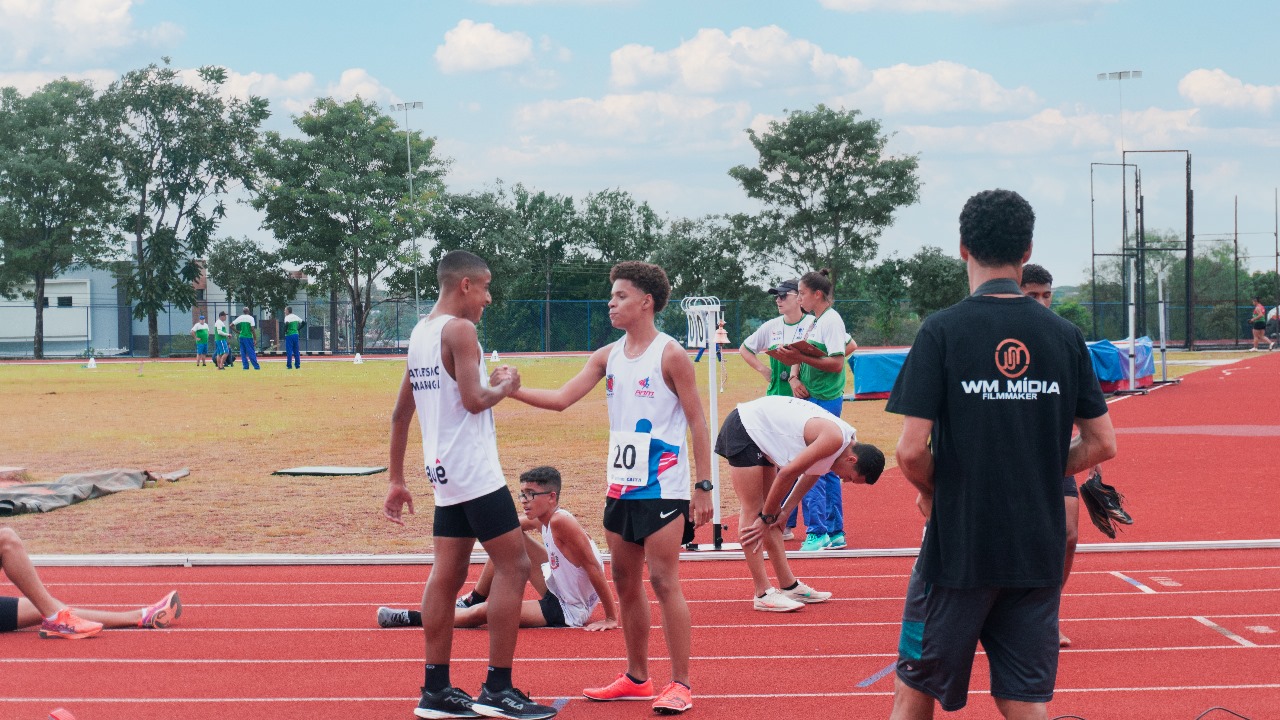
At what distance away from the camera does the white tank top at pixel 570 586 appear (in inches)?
257

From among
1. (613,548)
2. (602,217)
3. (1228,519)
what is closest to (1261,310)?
(602,217)

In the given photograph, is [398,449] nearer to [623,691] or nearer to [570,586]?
[623,691]

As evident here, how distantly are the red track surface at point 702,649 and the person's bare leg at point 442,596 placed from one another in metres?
0.46

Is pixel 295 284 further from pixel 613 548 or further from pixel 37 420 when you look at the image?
pixel 613 548

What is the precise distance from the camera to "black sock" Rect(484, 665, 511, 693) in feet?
16.0

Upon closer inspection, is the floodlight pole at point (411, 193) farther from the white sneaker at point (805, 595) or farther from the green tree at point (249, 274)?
the white sneaker at point (805, 595)

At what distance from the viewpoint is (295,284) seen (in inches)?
2167

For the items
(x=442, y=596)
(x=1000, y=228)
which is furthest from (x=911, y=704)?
(x=442, y=596)

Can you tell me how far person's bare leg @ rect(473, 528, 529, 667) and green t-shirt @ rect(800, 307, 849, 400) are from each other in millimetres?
3899

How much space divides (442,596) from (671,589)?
0.92m

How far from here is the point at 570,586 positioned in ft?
21.5

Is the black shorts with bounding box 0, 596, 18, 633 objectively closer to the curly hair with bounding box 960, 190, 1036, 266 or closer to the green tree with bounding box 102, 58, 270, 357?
the curly hair with bounding box 960, 190, 1036, 266

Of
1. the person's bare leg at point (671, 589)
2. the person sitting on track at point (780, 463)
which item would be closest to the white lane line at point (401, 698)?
the person's bare leg at point (671, 589)

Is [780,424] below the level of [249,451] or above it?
above
